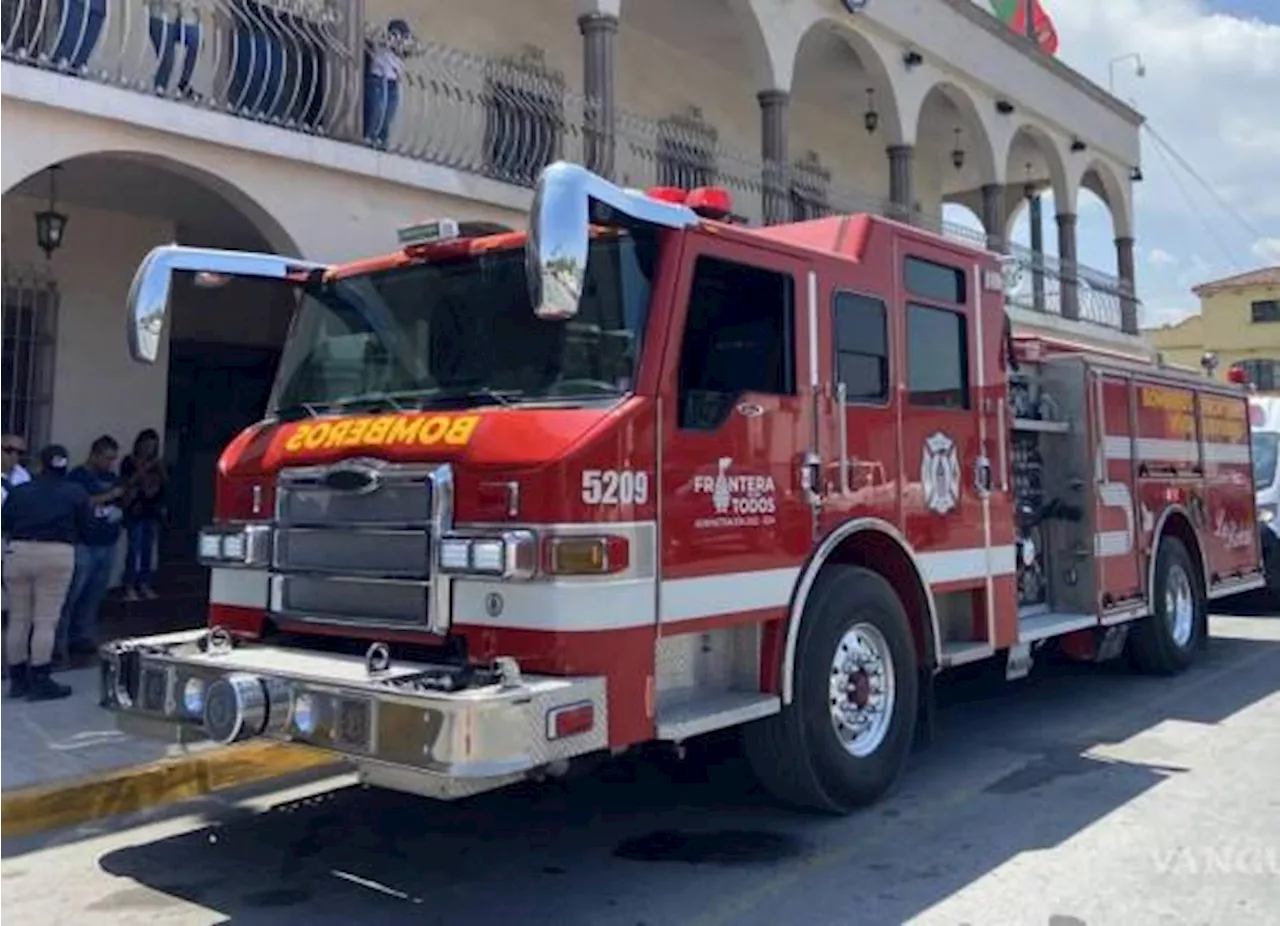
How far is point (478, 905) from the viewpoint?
14.4 feet

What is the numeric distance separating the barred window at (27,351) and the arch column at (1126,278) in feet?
56.8

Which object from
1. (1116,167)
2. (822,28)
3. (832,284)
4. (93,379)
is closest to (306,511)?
(832,284)

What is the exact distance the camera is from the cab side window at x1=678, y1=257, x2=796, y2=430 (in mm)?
4707

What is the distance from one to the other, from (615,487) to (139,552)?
7676 mm

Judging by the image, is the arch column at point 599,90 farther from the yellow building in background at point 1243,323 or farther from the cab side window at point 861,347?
the yellow building in background at point 1243,323

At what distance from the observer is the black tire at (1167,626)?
8.73 m

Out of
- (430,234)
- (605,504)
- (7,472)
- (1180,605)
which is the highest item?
(430,234)

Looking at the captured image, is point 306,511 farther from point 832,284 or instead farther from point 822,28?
point 822,28

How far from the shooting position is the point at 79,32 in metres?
7.87

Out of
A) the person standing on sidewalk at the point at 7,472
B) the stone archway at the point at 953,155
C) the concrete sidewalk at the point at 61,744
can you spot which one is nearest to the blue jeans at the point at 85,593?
the person standing on sidewalk at the point at 7,472

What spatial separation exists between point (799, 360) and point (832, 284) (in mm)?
468

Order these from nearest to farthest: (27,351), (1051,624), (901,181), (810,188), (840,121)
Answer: (1051,624) < (27,351) < (901,181) < (810,188) < (840,121)

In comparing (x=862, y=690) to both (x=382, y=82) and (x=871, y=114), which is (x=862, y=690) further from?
(x=871, y=114)

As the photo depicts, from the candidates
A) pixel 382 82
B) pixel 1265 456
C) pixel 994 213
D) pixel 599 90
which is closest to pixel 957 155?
pixel 994 213
